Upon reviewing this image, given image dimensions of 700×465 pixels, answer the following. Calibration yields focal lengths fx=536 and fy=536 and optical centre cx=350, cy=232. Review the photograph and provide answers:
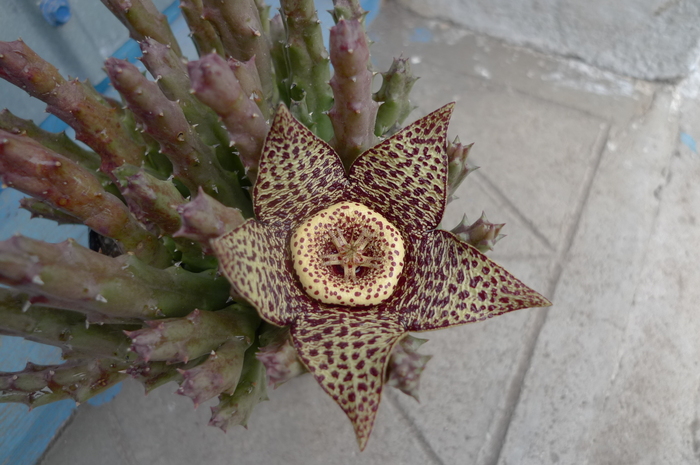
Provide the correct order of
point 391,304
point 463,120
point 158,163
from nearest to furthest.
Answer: point 391,304 < point 158,163 < point 463,120

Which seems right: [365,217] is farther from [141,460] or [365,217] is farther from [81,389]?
[141,460]

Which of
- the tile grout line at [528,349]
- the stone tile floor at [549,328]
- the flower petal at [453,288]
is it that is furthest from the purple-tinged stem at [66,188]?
the tile grout line at [528,349]

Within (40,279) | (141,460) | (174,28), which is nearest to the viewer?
(40,279)

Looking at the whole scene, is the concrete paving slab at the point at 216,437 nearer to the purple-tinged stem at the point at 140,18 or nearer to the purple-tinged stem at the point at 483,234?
the purple-tinged stem at the point at 483,234

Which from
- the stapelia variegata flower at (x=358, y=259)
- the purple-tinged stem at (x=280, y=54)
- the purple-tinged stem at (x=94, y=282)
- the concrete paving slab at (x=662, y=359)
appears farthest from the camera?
the concrete paving slab at (x=662, y=359)

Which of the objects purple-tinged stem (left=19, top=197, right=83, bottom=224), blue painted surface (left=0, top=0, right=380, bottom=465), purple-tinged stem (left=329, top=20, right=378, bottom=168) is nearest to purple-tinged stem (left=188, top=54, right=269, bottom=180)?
purple-tinged stem (left=329, top=20, right=378, bottom=168)

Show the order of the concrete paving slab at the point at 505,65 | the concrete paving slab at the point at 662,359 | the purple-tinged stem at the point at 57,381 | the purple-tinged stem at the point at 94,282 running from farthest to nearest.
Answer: the concrete paving slab at the point at 505,65
the concrete paving slab at the point at 662,359
the purple-tinged stem at the point at 57,381
the purple-tinged stem at the point at 94,282

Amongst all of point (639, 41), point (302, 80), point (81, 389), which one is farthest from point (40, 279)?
point (639, 41)
